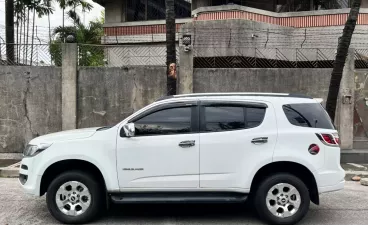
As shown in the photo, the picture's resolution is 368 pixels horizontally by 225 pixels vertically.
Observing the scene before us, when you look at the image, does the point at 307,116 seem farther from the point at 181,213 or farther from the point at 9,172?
the point at 9,172

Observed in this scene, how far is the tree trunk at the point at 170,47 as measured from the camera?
32.7 feet

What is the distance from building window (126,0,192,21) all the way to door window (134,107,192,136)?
1385cm

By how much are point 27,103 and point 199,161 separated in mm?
7546

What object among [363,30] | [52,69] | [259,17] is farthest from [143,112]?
[363,30]

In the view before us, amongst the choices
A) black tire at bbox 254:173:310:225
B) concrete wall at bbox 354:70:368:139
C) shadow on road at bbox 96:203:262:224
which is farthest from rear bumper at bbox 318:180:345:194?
concrete wall at bbox 354:70:368:139

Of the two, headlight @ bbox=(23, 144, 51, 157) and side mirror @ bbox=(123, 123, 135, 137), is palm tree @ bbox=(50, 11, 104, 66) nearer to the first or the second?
headlight @ bbox=(23, 144, 51, 157)

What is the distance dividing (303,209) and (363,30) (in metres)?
12.4

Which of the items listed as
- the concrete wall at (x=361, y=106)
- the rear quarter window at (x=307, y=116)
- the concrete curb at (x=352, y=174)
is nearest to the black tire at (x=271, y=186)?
the rear quarter window at (x=307, y=116)

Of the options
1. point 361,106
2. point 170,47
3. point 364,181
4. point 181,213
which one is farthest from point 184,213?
point 361,106

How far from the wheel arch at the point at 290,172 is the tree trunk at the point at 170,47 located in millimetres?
5236

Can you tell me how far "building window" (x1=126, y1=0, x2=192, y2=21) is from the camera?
62.1 feet

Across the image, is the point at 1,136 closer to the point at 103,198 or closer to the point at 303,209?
the point at 103,198

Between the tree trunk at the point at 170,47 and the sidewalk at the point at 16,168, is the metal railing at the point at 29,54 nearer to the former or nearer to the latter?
the sidewalk at the point at 16,168

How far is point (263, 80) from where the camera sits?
11.4 metres
